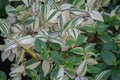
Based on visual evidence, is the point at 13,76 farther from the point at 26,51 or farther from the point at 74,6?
the point at 74,6

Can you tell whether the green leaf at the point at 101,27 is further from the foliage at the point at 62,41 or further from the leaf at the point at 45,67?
the leaf at the point at 45,67

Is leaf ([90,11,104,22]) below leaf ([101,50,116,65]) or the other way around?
the other way around

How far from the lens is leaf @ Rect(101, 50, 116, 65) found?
1.30 metres

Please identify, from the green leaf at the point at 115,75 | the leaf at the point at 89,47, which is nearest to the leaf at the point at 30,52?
the leaf at the point at 89,47

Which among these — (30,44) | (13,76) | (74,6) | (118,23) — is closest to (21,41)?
(30,44)

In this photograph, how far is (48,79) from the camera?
1.39 metres

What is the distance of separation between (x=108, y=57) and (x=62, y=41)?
21 centimetres

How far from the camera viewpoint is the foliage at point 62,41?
1.31 meters

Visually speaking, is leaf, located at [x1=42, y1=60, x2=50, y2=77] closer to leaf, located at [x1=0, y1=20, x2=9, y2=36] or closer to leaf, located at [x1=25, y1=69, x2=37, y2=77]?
leaf, located at [x1=25, y1=69, x2=37, y2=77]

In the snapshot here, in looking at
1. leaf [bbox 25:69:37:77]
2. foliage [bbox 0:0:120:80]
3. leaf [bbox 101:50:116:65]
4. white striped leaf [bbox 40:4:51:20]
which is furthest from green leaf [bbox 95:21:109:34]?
leaf [bbox 25:69:37:77]

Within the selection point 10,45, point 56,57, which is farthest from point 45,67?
point 10,45

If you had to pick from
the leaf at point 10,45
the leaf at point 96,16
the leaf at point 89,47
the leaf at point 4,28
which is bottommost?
the leaf at point 89,47

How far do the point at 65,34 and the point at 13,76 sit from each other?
0.98ft

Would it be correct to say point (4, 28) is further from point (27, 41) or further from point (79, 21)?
point (79, 21)
